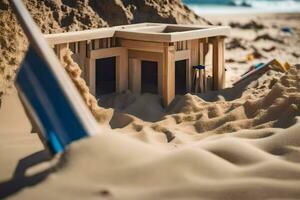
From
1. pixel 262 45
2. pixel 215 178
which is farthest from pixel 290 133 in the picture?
pixel 262 45

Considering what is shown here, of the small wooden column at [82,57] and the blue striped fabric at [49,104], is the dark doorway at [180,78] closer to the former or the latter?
the small wooden column at [82,57]

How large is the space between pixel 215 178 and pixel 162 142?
4.87 ft

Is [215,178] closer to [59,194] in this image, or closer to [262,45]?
[59,194]

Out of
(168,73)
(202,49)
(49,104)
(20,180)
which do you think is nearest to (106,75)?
(168,73)

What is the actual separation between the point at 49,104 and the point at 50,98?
0.13 ft

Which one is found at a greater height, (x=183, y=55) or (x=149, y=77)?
(x=183, y=55)

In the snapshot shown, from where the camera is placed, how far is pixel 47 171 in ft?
11.2

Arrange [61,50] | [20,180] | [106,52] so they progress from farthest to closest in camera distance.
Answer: [106,52], [61,50], [20,180]

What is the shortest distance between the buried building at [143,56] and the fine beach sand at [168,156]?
497 mm

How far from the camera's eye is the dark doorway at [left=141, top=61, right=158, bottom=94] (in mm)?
6742

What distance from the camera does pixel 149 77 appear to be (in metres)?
6.86

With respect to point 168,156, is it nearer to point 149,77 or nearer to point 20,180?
point 20,180

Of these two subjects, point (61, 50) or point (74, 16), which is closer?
point (61, 50)

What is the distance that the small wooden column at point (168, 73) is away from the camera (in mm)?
6152
